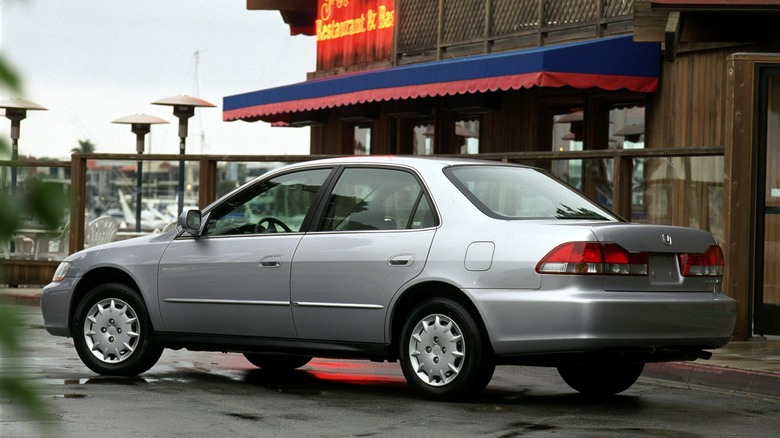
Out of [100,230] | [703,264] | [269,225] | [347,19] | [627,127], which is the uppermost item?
[347,19]

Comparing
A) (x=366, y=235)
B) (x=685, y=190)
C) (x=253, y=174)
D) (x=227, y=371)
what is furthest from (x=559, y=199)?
(x=253, y=174)

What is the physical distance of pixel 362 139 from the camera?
2323 cm

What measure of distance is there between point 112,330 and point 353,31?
15072 mm

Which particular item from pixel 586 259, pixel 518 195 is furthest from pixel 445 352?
pixel 518 195

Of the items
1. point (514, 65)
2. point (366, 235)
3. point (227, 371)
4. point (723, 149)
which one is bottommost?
point (227, 371)

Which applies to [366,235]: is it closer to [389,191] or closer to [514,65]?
[389,191]

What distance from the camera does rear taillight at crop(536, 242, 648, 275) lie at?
663 cm

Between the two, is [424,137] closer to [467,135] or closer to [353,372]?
[467,135]

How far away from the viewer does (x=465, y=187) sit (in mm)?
7410

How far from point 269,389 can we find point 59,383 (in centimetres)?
134

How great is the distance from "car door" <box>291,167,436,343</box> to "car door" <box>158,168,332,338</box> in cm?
16

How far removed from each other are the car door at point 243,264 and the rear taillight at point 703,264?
240 centimetres

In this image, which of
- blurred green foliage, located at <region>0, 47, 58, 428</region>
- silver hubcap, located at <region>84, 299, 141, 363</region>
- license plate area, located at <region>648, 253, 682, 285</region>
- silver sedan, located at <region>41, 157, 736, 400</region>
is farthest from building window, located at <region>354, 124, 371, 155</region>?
blurred green foliage, located at <region>0, 47, 58, 428</region>

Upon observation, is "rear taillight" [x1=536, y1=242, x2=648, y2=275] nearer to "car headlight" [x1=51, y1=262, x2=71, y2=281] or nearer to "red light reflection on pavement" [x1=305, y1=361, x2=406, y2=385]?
"red light reflection on pavement" [x1=305, y1=361, x2=406, y2=385]
